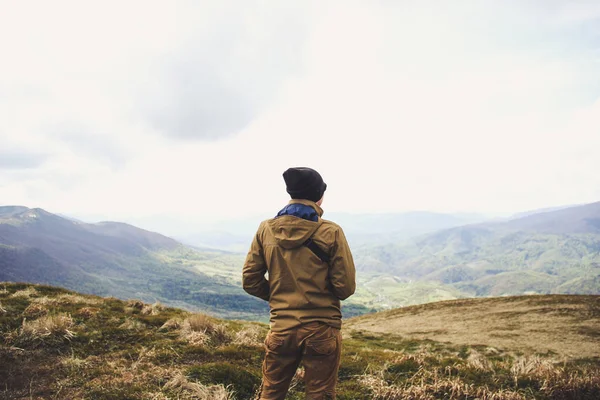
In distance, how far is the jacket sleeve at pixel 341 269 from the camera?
5035mm

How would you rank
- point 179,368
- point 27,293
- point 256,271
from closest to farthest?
point 256,271 → point 179,368 → point 27,293

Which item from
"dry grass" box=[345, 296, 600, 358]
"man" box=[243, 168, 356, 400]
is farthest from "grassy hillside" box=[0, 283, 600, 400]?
"dry grass" box=[345, 296, 600, 358]

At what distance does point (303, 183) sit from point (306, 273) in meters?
1.44

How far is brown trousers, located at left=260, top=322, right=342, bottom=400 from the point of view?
4.86 metres

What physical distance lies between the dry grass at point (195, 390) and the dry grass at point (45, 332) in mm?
4870

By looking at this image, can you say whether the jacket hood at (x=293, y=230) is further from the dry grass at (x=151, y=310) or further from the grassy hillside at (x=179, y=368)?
the dry grass at (x=151, y=310)

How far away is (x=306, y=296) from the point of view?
5008mm

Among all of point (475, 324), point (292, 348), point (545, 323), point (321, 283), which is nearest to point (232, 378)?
point (292, 348)

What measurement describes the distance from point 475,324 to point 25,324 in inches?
1164

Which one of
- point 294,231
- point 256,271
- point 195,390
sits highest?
point 294,231

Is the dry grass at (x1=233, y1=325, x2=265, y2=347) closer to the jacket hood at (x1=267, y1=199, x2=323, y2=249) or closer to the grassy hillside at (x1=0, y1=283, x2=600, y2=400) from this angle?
the grassy hillside at (x1=0, y1=283, x2=600, y2=400)

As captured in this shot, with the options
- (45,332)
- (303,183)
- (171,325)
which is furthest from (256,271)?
(171,325)

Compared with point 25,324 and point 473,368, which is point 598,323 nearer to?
point 473,368

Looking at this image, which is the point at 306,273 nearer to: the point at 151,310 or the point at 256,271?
the point at 256,271
